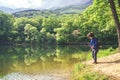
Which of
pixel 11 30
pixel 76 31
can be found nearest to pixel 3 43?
pixel 11 30

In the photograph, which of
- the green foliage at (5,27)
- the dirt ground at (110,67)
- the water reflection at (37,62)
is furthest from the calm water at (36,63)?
the green foliage at (5,27)

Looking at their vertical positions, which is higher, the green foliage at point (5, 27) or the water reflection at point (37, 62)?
the green foliage at point (5, 27)

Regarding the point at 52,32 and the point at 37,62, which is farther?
the point at 52,32

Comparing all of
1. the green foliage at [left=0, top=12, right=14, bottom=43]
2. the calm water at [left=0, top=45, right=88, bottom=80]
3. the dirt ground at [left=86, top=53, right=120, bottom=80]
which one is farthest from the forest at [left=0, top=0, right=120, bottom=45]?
the dirt ground at [left=86, top=53, right=120, bottom=80]

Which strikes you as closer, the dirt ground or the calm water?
the dirt ground

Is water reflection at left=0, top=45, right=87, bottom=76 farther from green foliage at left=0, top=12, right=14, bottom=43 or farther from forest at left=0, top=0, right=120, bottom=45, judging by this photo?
green foliage at left=0, top=12, right=14, bottom=43

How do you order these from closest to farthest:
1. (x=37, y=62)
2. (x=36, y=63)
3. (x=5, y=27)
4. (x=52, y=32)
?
(x=36, y=63) → (x=37, y=62) → (x=52, y=32) → (x=5, y=27)

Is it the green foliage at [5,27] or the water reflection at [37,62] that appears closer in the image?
the water reflection at [37,62]

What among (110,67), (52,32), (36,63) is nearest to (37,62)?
(36,63)

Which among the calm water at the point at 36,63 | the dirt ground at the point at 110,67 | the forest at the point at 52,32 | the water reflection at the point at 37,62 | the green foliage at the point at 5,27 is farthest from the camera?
the green foliage at the point at 5,27

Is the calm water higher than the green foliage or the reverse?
the reverse

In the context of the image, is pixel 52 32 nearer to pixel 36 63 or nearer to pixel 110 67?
pixel 36 63

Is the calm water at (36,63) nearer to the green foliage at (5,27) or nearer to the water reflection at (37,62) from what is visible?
the water reflection at (37,62)

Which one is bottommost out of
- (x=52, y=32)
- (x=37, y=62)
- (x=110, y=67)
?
(x=37, y=62)
